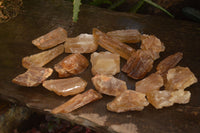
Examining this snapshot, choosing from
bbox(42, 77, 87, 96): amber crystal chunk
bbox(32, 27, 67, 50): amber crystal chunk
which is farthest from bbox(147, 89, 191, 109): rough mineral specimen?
bbox(32, 27, 67, 50): amber crystal chunk

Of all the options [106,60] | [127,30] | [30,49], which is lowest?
[30,49]

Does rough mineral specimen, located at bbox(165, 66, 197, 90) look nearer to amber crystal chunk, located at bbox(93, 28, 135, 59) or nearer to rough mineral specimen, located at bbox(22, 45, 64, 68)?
amber crystal chunk, located at bbox(93, 28, 135, 59)

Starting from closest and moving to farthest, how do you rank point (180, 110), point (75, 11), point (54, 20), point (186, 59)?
point (180, 110)
point (186, 59)
point (75, 11)
point (54, 20)

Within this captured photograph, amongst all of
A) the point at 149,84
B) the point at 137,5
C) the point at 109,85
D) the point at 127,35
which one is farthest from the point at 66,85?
the point at 137,5

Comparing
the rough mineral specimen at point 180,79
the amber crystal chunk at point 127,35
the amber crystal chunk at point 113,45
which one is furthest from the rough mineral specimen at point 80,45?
the rough mineral specimen at point 180,79

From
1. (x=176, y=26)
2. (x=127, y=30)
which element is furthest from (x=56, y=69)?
(x=176, y=26)

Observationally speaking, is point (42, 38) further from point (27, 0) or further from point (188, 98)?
point (188, 98)
